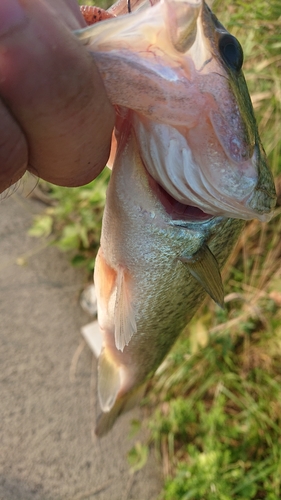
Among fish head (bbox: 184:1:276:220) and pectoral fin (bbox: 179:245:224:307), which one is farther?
pectoral fin (bbox: 179:245:224:307)

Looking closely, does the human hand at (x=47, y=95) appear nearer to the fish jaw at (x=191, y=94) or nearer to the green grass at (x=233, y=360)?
the fish jaw at (x=191, y=94)

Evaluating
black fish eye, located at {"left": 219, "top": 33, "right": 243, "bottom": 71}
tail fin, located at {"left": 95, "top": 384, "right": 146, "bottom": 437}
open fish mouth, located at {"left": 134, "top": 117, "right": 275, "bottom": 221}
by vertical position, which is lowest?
tail fin, located at {"left": 95, "top": 384, "right": 146, "bottom": 437}

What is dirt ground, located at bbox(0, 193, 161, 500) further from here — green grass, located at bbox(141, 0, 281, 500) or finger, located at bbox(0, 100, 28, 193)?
finger, located at bbox(0, 100, 28, 193)

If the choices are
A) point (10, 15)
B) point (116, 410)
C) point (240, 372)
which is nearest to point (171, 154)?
point (10, 15)

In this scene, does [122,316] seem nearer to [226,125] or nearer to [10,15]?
[226,125]

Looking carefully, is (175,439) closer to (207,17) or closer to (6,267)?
(6,267)

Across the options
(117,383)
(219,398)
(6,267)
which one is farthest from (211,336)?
(6,267)

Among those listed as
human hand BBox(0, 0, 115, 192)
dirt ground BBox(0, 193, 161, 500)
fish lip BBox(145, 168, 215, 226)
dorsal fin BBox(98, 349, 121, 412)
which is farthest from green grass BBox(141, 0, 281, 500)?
human hand BBox(0, 0, 115, 192)
